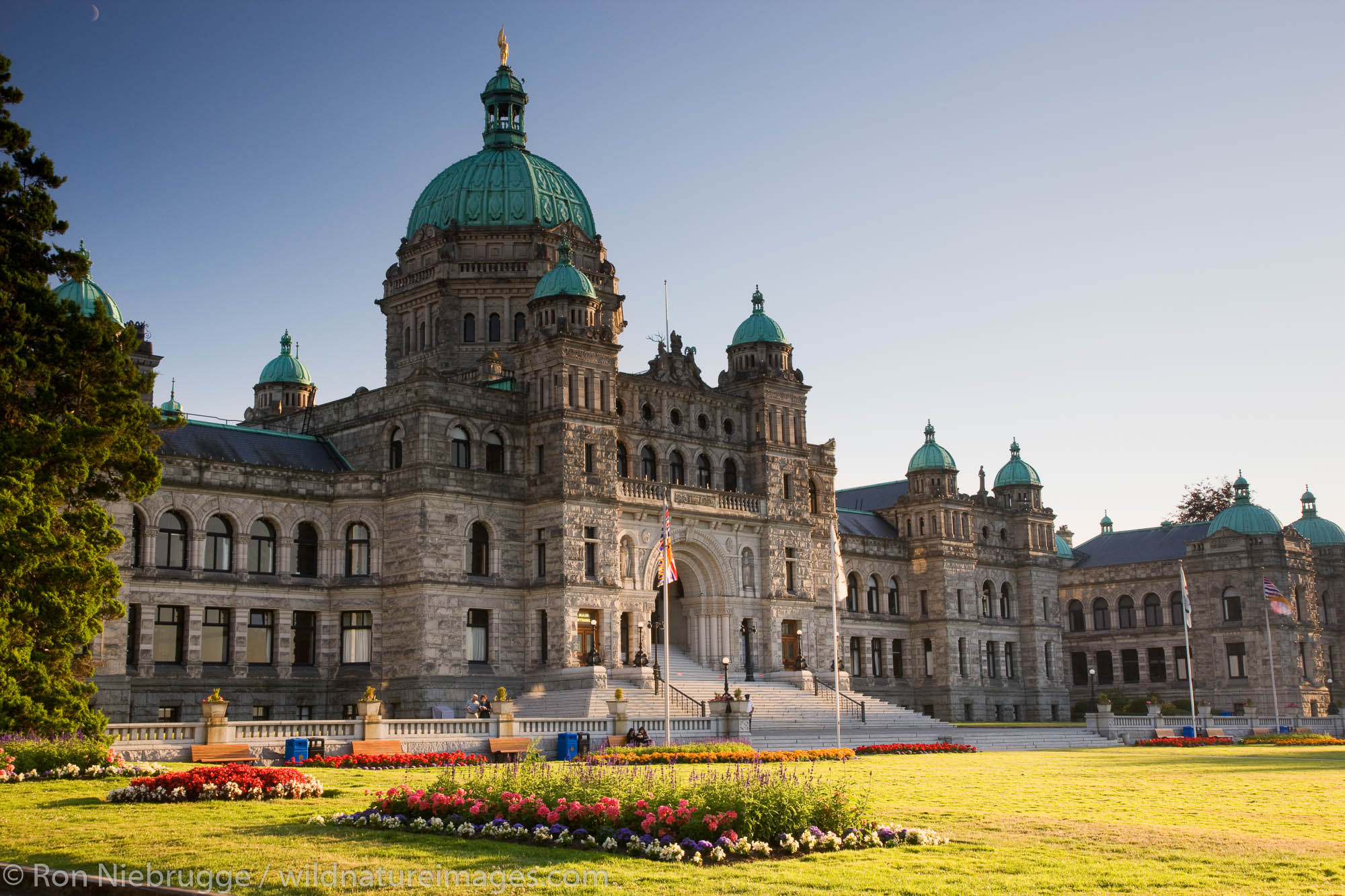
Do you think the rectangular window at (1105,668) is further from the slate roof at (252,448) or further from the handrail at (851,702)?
the slate roof at (252,448)

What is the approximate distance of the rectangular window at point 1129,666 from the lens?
9931 cm

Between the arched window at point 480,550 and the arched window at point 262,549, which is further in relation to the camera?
the arched window at point 480,550

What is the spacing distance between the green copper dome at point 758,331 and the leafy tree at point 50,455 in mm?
36502

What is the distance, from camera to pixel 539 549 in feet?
196

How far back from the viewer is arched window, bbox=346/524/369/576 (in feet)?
192

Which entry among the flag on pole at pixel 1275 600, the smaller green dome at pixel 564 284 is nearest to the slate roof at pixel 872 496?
the flag on pole at pixel 1275 600

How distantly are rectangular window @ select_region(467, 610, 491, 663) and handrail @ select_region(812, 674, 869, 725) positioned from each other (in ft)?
48.6

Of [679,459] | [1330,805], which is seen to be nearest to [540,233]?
[679,459]

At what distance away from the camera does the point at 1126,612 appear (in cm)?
10094

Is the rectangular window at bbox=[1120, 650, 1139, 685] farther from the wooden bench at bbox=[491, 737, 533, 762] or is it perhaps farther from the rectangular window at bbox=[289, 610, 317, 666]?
the wooden bench at bbox=[491, 737, 533, 762]

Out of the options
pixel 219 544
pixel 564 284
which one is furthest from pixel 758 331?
pixel 219 544

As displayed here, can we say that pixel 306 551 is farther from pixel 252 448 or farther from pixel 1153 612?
pixel 1153 612

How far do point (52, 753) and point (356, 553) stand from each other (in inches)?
1139

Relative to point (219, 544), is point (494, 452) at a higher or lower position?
higher
